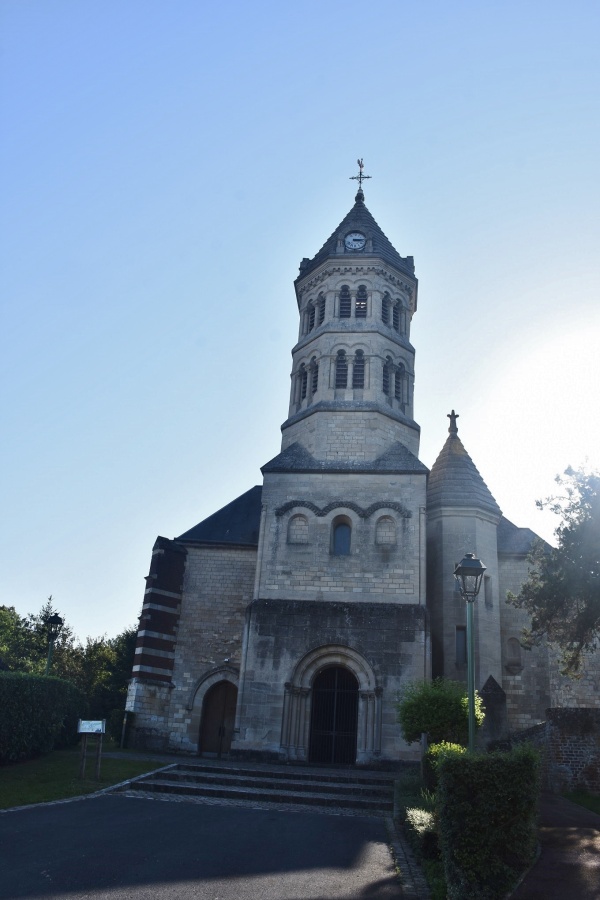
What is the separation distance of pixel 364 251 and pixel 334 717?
19035 mm

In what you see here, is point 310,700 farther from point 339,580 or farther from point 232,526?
point 232,526

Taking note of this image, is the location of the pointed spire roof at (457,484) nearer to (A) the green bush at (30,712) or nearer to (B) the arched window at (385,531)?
(B) the arched window at (385,531)

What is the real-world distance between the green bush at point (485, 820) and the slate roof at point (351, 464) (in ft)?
55.1

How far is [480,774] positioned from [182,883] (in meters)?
3.94

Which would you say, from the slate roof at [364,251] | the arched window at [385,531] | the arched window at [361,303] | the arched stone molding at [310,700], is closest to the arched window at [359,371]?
the arched window at [361,303]

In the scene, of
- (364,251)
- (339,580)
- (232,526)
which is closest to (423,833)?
(339,580)

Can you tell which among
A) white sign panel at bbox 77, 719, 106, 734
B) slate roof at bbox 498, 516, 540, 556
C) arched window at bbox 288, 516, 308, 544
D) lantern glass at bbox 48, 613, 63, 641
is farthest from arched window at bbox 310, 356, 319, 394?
white sign panel at bbox 77, 719, 106, 734

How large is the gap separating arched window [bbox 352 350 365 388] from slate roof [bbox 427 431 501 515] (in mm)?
4488

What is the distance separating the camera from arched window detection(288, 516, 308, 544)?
25.2m

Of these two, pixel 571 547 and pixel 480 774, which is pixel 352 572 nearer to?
pixel 571 547

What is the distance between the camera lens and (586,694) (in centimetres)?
2522

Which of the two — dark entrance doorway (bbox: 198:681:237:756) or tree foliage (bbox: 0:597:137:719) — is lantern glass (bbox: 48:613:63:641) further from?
tree foliage (bbox: 0:597:137:719)

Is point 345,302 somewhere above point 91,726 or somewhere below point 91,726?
above

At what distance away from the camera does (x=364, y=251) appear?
31.1 m
